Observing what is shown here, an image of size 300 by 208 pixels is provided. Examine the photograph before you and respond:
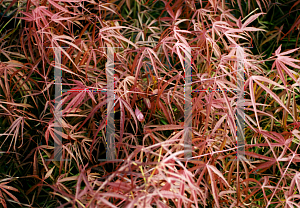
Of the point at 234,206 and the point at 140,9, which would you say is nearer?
the point at 234,206

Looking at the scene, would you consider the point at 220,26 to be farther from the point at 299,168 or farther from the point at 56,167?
the point at 56,167

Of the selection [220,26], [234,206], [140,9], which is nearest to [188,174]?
[234,206]

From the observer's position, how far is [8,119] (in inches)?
37.8

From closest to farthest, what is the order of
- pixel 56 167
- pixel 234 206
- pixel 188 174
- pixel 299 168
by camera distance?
1. pixel 188 174
2. pixel 234 206
3. pixel 56 167
4. pixel 299 168

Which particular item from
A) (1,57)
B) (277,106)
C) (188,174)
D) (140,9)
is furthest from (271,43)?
(1,57)

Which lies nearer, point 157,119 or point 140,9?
point 157,119

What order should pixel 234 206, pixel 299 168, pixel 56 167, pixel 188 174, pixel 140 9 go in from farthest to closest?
pixel 140 9 → pixel 299 168 → pixel 56 167 → pixel 234 206 → pixel 188 174

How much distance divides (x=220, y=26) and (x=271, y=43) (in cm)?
54

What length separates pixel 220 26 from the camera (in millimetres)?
892

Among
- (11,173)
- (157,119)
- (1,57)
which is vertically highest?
(1,57)

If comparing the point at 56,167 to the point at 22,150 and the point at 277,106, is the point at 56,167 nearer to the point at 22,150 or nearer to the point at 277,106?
the point at 22,150

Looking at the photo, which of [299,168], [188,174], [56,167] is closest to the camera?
[188,174]

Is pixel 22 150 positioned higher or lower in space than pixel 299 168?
higher

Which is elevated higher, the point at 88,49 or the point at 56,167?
the point at 88,49
